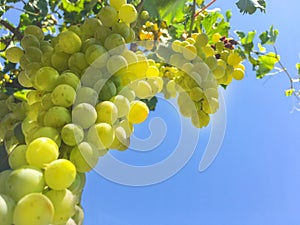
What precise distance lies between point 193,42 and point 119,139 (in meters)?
0.59

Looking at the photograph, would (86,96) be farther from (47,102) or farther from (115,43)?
(115,43)

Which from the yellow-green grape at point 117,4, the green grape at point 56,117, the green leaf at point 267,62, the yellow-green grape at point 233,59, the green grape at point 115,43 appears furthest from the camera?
the green leaf at point 267,62

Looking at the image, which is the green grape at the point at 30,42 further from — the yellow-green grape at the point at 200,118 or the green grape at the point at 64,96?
the yellow-green grape at the point at 200,118

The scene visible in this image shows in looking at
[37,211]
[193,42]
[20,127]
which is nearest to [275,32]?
[193,42]

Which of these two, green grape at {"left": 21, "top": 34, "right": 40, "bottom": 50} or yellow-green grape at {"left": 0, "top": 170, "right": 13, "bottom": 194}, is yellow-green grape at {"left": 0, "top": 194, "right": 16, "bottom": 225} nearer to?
yellow-green grape at {"left": 0, "top": 170, "right": 13, "bottom": 194}

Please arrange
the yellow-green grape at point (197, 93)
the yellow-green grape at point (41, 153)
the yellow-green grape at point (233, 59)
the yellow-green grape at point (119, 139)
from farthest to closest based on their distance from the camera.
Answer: the yellow-green grape at point (233, 59)
the yellow-green grape at point (197, 93)
the yellow-green grape at point (119, 139)
the yellow-green grape at point (41, 153)

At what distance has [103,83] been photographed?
1024 millimetres

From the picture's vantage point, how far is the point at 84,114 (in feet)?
3.03

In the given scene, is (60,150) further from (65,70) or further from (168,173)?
(168,173)

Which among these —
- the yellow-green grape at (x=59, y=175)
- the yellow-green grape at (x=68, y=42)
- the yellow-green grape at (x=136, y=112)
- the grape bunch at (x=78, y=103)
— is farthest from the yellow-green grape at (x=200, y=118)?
the yellow-green grape at (x=59, y=175)

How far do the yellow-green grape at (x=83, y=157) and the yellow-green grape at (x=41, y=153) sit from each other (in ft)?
0.21

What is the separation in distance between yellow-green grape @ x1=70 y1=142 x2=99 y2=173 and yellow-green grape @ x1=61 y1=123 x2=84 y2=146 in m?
0.01

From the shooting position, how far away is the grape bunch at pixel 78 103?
2.56 feet

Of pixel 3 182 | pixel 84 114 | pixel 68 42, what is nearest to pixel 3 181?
pixel 3 182
